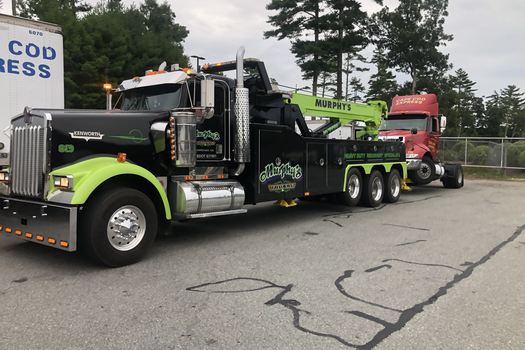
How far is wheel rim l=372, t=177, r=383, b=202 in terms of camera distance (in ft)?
38.4

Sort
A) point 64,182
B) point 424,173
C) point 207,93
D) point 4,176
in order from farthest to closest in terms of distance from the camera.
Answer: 1. point 424,173
2. point 207,93
3. point 4,176
4. point 64,182

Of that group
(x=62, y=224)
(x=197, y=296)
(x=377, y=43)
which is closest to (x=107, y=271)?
(x=62, y=224)

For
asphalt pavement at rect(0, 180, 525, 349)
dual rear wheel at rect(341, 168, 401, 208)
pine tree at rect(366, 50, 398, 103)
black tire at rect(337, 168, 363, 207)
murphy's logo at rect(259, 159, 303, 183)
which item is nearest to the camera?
asphalt pavement at rect(0, 180, 525, 349)

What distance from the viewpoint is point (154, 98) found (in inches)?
284

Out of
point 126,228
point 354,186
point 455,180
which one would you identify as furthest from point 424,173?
point 126,228

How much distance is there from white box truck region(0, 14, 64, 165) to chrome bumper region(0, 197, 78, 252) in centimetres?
258

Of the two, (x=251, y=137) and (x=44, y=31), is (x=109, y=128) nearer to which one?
(x=251, y=137)

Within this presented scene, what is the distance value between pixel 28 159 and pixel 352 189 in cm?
732

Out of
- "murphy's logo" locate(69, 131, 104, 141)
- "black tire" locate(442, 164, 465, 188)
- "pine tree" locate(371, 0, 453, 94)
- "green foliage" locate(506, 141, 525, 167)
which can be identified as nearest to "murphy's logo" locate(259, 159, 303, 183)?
"murphy's logo" locate(69, 131, 104, 141)

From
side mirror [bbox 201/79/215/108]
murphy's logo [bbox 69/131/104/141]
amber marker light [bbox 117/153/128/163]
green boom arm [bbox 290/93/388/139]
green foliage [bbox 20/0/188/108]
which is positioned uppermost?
green foliage [bbox 20/0/188/108]

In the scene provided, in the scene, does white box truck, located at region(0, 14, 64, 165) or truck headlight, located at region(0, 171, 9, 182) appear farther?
white box truck, located at region(0, 14, 64, 165)

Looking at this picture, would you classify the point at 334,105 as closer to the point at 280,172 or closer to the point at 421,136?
the point at 280,172

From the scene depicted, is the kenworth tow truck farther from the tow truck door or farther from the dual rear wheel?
the dual rear wheel

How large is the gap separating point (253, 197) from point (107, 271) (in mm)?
3040
